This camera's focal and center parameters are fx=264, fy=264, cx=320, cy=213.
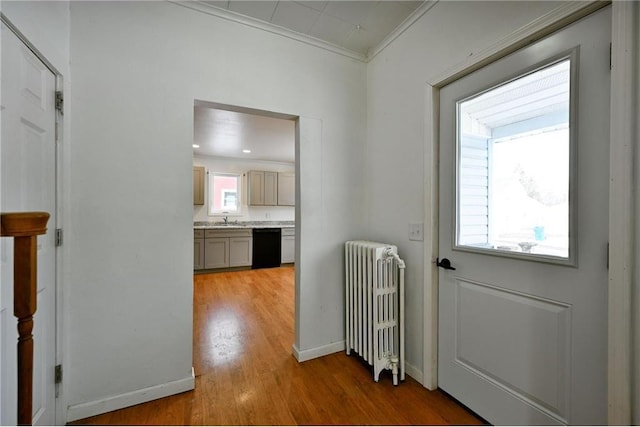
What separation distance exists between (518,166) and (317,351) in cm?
194

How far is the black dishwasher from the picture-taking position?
5.64 m

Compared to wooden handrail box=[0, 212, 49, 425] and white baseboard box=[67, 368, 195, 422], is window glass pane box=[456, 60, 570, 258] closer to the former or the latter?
wooden handrail box=[0, 212, 49, 425]

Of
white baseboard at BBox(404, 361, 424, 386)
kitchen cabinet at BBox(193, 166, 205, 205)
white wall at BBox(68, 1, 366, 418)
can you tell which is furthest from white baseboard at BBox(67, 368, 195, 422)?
kitchen cabinet at BBox(193, 166, 205, 205)

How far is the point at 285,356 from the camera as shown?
7.29 feet

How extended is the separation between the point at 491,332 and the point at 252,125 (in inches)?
143

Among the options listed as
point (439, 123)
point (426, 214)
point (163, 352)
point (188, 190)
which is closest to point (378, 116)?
point (439, 123)

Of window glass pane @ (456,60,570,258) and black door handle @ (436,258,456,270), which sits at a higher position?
window glass pane @ (456,60,570,258)

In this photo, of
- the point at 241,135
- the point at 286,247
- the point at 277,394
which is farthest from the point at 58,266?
the point at 286,247

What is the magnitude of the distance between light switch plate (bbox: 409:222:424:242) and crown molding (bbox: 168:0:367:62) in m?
1.59

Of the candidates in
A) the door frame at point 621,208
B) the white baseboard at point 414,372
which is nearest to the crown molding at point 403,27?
the door frame at point 621,208

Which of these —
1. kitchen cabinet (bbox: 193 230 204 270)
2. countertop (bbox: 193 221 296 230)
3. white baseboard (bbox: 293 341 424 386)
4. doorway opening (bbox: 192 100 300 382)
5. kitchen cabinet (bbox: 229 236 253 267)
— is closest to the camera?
white baseboard (bbox: 293 341 424 386)

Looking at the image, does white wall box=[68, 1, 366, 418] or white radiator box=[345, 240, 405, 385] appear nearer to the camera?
white wall box=[68, 1, 366, 418]

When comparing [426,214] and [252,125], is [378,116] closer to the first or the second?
[426,214]

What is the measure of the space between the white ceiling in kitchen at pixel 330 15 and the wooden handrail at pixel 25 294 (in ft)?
6.05
